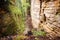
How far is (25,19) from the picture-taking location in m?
13.8

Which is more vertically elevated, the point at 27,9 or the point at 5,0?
the point at 5,0

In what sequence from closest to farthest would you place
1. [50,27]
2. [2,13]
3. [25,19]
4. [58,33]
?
[58,33]
[50,27]
[2,13]
[25,19]

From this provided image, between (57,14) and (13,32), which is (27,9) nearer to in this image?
(13,32)

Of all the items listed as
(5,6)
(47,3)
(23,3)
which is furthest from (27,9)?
(47,3)

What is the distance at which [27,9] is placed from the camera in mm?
14156

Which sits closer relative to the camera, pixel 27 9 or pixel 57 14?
pixel 57 14

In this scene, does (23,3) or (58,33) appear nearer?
(58,33)

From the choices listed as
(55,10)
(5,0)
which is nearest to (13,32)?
(5,0)

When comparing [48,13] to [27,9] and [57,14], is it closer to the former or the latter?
[57,14]

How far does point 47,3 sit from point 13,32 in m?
3.66

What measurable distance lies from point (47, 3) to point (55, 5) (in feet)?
3.34

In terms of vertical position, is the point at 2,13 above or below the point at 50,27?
above

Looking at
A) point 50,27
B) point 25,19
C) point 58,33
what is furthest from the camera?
point 25,19

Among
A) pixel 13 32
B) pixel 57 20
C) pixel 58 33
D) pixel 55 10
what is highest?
pixel 55 10
